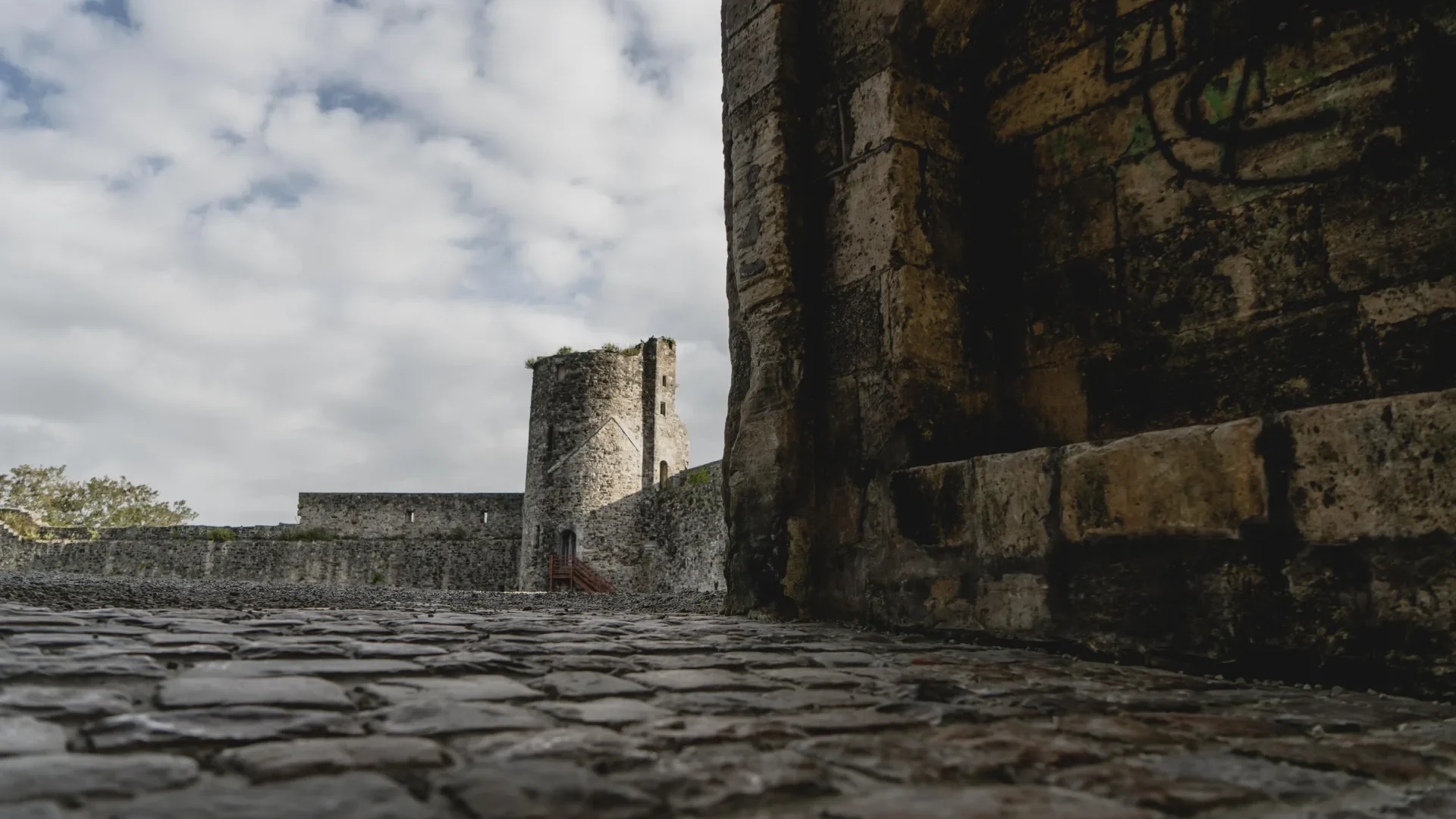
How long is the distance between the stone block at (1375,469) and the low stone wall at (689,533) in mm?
14199

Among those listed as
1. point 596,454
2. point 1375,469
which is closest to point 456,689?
point 1375,469

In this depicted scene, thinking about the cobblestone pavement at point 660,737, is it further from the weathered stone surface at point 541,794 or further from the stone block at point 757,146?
the stone block at point 757,146

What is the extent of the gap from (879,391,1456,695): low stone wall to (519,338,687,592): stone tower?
1971 centimetres

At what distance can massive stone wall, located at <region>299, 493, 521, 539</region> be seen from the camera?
86.7ft

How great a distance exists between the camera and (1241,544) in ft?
7.98

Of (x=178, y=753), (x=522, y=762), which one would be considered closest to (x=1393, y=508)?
(x=522, y=762)

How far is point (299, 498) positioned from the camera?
1059 inches

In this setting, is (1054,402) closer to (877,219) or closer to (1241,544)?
(877,219)

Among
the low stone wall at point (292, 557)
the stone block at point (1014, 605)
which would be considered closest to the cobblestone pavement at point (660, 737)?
the stone block at point (1014, 605)

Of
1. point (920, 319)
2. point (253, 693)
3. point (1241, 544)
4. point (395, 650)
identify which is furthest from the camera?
point (920, 319)

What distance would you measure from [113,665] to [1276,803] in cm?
215

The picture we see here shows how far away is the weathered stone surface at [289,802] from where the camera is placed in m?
1.00

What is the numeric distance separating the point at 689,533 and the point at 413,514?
35.9 ft

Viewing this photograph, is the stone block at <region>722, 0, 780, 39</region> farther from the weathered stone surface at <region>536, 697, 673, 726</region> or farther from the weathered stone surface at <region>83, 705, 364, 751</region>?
the weathered stone surface at <region>83, 705, 364, 751</region>
